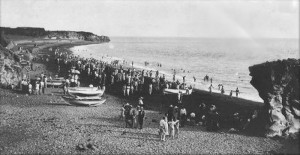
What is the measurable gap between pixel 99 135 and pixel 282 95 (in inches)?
510

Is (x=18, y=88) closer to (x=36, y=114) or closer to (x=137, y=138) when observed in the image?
(x=36, y=114)

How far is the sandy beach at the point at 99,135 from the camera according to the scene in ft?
61.7

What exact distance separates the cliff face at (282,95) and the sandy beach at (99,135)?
150 cm

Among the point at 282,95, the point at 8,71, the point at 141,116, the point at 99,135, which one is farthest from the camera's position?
the point at 8,71

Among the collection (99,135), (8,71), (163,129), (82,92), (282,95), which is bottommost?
(99,135)

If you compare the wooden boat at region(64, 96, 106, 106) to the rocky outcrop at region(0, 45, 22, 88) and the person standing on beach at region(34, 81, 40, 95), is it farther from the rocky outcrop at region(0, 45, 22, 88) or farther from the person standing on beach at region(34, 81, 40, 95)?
the rocky outcrop at region(0, 45, 22, 88)

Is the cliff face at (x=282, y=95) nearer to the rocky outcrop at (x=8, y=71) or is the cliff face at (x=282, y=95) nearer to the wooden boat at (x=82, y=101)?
the wooden boat at (x=82, y=101)

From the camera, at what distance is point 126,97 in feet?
115

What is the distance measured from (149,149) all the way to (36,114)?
1166 centimetres

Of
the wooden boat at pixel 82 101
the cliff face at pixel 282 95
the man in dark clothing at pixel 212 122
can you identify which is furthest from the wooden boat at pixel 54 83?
the cliff face at pixel 282 95

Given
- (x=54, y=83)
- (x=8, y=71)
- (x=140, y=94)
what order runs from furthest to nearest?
(x=54, y=83) < (x=140, y=94) < (x=8, y=71)

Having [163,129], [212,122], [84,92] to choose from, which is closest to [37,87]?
[84,92]

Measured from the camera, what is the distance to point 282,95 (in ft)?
75.4

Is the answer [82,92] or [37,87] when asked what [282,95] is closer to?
[82,92]
